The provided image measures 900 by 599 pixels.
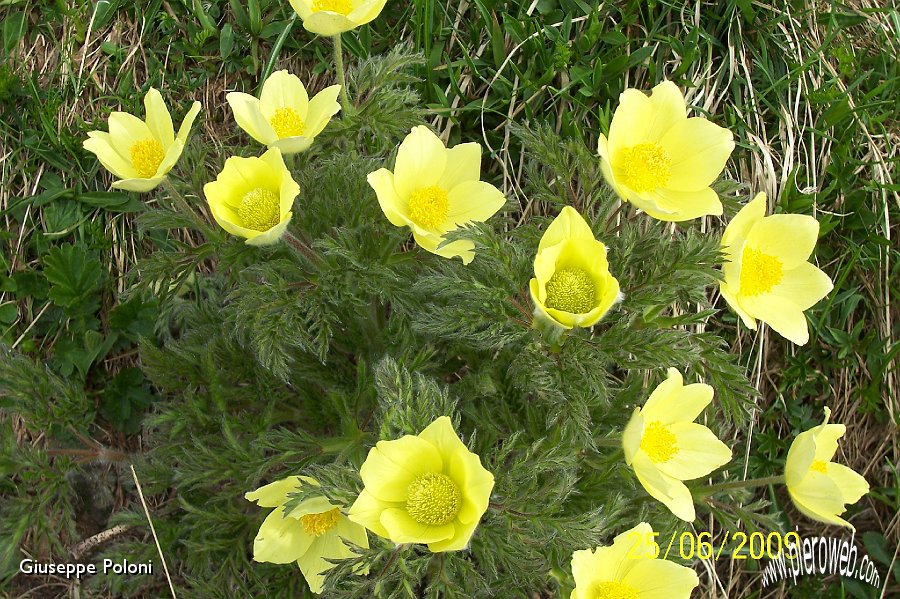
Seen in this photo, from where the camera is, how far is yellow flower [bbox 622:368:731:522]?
5.00 feet

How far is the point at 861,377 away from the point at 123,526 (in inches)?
97.0

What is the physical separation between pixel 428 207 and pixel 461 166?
170 millimetres

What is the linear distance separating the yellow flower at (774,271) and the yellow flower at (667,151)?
117 mm

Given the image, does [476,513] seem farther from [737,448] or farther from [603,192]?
[737,448]

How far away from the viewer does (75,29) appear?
8.59 feet

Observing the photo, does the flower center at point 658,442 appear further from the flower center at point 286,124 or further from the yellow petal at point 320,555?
the flower center at point 286,124

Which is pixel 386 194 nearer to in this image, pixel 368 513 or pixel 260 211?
pixel 260 211

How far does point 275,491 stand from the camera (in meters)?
1.72

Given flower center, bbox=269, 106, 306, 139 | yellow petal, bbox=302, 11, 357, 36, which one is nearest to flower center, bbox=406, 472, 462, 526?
flower center, bbox=269, 106, 306, 139

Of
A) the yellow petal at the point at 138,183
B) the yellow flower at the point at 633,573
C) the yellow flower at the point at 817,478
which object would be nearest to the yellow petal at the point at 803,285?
the yellow flower at the point at 817,478

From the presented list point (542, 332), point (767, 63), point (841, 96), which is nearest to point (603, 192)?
point (542, 332)

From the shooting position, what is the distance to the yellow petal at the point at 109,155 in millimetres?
1796
